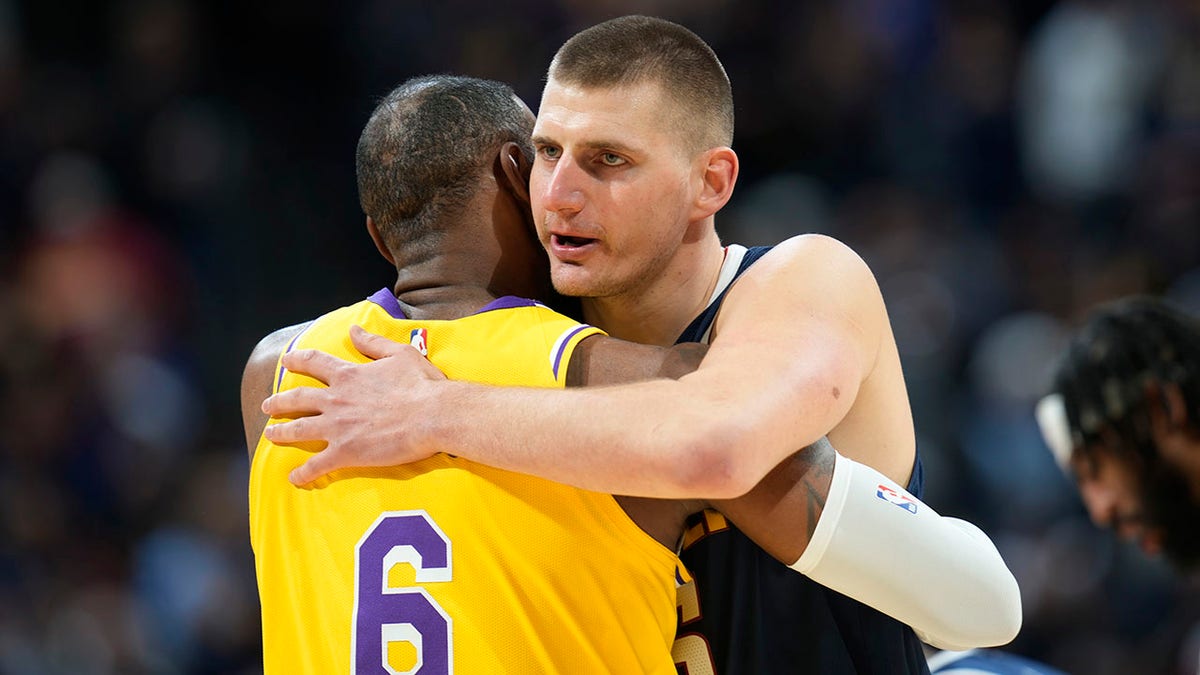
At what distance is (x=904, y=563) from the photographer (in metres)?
2.84

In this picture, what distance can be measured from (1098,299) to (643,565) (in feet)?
21.1

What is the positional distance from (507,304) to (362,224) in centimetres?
664

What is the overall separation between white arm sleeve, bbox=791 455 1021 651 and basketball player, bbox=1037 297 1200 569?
192 cm

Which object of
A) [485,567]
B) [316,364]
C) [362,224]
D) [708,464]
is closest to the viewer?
[708,464]

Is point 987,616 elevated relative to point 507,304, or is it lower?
lower

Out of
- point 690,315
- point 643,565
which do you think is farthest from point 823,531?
point 690,315

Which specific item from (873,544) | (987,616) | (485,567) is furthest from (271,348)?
(987,616)

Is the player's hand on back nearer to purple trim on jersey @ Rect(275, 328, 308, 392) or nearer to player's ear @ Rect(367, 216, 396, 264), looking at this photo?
purple trim on jersey @ Rect(275, 328, 308, 392)

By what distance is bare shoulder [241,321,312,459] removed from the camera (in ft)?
10.3

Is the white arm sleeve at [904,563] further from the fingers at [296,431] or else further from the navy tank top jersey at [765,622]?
the fingers at [296,431]

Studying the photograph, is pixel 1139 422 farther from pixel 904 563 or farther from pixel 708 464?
pixel 708 464

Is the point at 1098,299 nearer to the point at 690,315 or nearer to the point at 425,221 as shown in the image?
the point at 690,315

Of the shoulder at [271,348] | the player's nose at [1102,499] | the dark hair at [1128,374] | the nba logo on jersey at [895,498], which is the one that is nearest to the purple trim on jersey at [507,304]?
the shoulder at [271,348]

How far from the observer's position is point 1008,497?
797 cm
